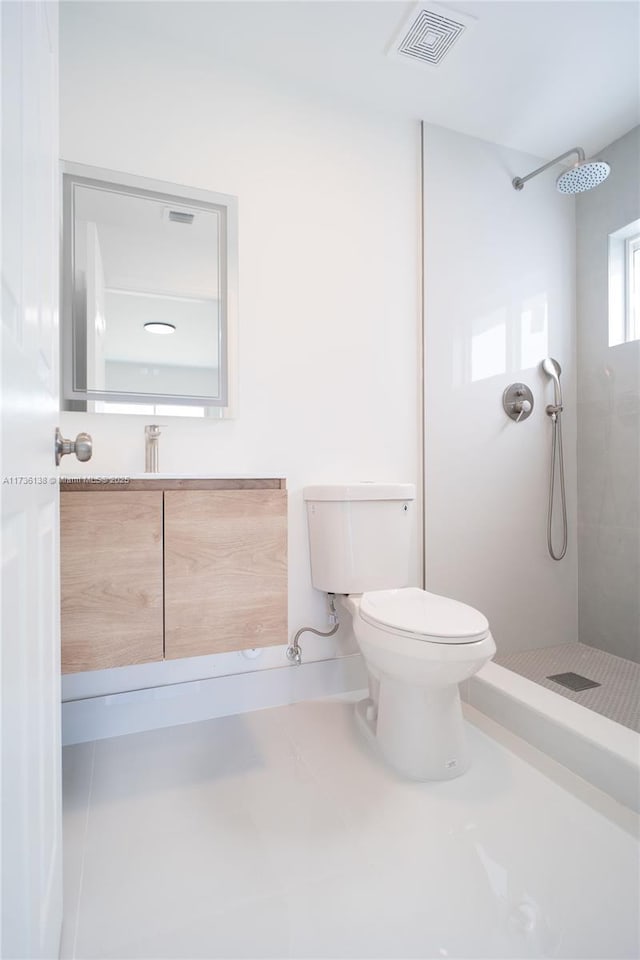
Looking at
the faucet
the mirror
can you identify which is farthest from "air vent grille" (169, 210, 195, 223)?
the faucet

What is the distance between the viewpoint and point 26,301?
0.55m

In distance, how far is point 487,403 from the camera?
2090 millimetres

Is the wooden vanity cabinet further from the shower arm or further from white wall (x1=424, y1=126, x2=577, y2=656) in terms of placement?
the shower arm

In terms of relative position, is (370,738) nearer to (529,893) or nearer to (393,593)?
A: (393,593)

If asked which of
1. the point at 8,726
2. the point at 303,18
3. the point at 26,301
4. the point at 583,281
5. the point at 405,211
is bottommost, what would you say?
the point at 8,726

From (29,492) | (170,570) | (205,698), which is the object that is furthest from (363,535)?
(29,492)

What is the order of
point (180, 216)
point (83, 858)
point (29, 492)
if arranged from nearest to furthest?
point (29, 492), point (83, 858), point (180, 216)

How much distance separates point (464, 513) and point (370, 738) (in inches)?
37.6

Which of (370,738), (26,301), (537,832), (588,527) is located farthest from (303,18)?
(537,832)

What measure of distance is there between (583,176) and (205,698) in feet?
7.65

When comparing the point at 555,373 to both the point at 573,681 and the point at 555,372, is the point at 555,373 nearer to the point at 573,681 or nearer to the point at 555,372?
the point at 555,372

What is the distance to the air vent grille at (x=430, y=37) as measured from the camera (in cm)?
164

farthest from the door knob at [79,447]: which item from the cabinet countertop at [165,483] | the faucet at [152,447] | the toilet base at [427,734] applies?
the toilet base at [427,734]

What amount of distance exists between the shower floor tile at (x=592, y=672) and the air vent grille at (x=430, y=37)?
228cm
